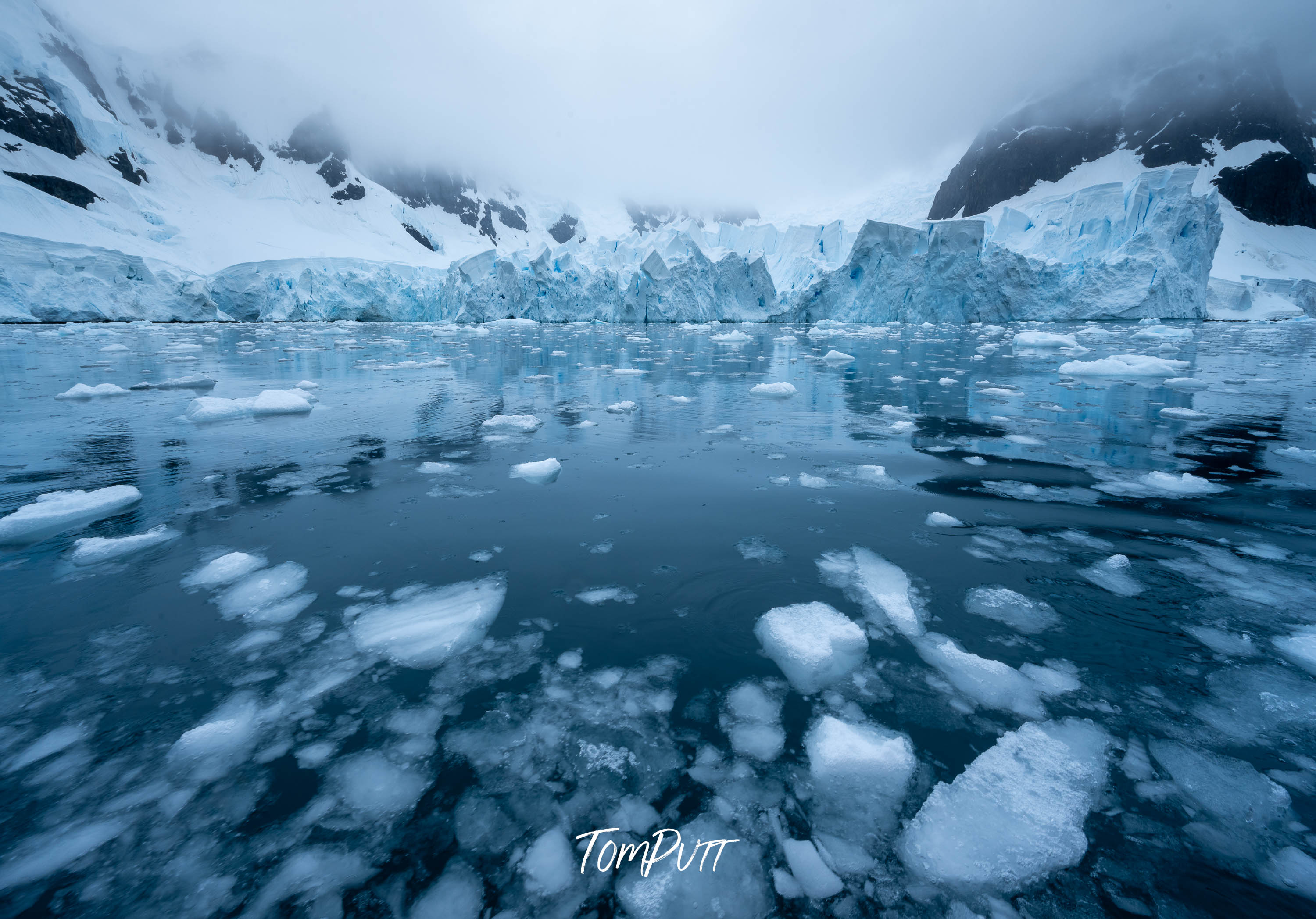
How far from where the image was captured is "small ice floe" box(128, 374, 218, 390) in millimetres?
6363

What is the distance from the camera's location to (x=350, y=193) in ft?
201

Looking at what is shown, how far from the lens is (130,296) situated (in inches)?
977

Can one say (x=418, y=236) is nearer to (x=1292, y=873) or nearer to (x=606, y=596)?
(x=606, y=596)

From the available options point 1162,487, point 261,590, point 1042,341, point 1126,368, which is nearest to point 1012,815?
point 261,590

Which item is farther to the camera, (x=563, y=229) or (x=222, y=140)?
(x=563, y=229)

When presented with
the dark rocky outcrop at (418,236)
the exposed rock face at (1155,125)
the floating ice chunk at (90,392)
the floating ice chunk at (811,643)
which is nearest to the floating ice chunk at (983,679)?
the floating ice chunk at (811,643)

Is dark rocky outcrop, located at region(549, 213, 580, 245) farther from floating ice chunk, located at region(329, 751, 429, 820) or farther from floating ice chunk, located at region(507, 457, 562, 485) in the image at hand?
floating ice chunk, located at region(329, 751, 429, 820)

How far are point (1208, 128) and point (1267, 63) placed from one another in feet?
49.3

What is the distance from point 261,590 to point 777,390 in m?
4.97

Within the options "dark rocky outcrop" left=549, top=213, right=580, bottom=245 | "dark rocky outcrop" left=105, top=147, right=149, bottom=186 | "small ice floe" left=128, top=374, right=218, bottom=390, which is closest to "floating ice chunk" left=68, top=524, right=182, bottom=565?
"small ice floe" left=128, top=374, right=218, bottom=390

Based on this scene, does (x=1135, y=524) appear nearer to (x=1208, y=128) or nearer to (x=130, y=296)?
(x=130, y=296)

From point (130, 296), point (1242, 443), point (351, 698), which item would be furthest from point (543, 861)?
point (130, 296)

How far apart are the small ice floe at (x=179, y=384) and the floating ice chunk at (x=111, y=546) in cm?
537

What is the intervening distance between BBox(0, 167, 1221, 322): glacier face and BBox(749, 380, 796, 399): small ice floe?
20.9m
